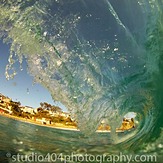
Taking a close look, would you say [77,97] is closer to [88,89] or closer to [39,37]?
[88,89]

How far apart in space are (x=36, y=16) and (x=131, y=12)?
11.0 feet

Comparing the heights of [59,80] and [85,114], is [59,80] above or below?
above

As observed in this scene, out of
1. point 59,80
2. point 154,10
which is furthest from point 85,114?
point 154,10

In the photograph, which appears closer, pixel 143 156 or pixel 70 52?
pixel 143 156

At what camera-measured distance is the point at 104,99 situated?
1027 cm

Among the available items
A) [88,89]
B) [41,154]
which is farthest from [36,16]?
[41,154]

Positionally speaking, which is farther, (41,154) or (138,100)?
(138,100)

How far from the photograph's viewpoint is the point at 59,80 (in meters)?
10.3

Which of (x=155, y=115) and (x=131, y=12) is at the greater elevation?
(x=131, y=12)

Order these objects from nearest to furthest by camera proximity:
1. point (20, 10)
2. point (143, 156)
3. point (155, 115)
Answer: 1. point (143, 156)
2. point (20, 10)
3. point (155, 115)

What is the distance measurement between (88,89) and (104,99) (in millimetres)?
646

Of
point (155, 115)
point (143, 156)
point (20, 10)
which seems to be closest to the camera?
point (143, 156)

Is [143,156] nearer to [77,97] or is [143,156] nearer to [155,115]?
[155,115]

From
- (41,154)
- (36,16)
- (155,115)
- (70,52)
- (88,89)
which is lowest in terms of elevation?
(41,154)
